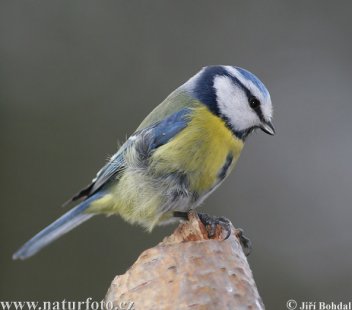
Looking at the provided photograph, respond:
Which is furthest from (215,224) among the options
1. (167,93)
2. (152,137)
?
(167,93)

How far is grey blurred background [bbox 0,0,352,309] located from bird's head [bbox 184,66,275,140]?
1344mm

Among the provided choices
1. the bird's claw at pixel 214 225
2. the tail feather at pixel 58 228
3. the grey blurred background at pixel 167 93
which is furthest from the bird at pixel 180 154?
the grey blurred background at pixel 167 93

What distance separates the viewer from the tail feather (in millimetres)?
1738

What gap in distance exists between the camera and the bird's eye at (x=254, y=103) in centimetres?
181

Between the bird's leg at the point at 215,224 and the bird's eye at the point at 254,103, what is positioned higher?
the bird's eye at the point at 254,103

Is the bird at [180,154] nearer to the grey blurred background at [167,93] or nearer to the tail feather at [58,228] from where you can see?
the tail feather at [58,228]

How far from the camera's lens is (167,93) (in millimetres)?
3539

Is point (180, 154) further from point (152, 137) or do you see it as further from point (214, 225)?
point (214, 225)

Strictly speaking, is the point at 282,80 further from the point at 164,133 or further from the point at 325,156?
the point at 164,133

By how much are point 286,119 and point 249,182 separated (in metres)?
0.44

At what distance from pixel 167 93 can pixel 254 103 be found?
1755 millimetres

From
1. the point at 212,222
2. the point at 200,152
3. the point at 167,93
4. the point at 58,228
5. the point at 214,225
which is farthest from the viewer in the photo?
the point at 167,93

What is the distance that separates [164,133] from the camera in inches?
71.3

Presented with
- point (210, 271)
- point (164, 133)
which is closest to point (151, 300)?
point (210, 271)
